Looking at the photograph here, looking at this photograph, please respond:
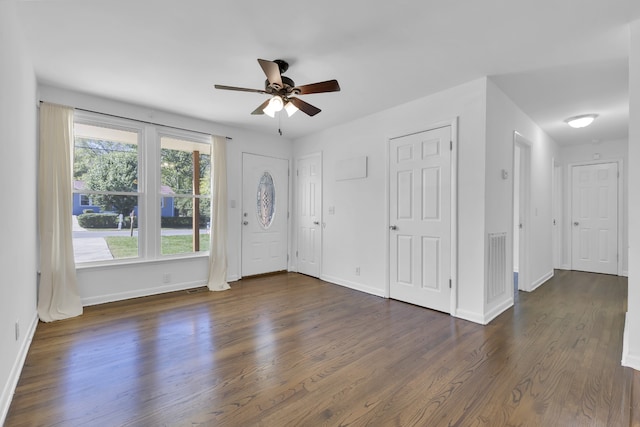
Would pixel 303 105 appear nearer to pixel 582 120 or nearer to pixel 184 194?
pixel 184 194

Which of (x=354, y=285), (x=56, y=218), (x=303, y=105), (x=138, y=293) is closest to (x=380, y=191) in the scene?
(x=354, y=285)

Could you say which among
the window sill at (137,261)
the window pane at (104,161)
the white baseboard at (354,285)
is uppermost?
the window pane at (104,161)

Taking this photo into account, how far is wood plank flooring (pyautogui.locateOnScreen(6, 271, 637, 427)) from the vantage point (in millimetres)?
1665

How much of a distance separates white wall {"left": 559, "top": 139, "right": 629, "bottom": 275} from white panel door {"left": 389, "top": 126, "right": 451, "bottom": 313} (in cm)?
417

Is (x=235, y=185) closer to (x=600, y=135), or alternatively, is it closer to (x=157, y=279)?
(x=157, y=279)

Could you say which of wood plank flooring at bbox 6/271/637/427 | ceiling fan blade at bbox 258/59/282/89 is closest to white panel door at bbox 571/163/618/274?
wood plank flooring at bbox 6/271/637/427

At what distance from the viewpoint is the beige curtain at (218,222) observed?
441cm

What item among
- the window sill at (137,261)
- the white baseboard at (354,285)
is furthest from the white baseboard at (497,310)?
the window sill at (137,261)

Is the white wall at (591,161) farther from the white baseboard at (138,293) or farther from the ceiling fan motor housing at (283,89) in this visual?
the white baseboard at (138,293)

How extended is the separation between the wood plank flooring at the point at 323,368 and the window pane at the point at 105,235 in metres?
0.65

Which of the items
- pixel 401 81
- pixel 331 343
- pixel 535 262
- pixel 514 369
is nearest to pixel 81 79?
pixel 401 81

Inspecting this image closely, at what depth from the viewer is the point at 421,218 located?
3.52 meters

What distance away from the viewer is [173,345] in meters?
2.51

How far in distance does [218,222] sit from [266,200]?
105cm
